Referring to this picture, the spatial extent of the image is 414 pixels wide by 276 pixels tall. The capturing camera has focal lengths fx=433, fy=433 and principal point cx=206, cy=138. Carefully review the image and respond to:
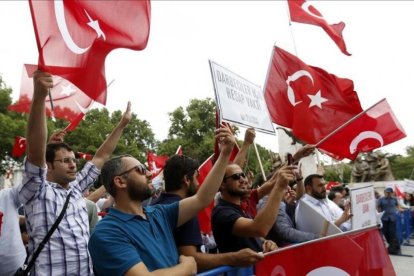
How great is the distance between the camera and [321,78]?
588 centimetres

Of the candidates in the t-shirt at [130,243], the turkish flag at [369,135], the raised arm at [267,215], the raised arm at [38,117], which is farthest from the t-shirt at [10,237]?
the turkish flag at [369,135]

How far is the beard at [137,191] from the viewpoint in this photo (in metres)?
2.58

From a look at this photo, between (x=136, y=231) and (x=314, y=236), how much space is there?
6.42 ft

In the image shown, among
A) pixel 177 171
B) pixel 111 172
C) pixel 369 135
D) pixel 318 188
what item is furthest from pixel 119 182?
pixel 369 135

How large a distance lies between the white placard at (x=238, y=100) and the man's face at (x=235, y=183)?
39 cm

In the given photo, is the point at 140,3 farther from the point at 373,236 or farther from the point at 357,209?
the point at 357,209

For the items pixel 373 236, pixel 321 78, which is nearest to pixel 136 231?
pixel 373 236

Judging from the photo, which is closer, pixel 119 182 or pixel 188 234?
pixel 119 182

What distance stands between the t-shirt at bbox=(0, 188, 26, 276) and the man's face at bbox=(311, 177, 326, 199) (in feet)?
12.1

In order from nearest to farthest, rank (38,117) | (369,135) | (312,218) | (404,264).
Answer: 1. (38,117)
2. (312,218)
3. (369,135)
4. (404,264)

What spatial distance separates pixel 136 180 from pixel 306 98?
3548 mm

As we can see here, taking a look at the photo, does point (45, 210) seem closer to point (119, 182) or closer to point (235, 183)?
point (119, 182)

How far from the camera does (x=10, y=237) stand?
Answer: 111 inches

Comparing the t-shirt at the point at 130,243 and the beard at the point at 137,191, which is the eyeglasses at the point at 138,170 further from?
the t-shirt at the point at 130,243
